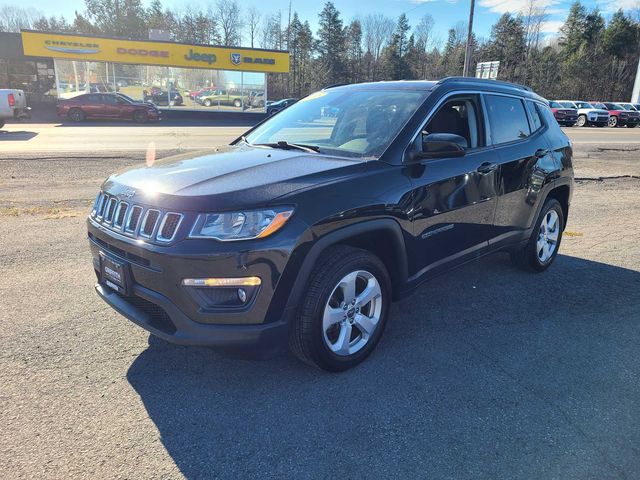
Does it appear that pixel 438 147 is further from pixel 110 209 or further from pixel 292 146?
pixel 110 209

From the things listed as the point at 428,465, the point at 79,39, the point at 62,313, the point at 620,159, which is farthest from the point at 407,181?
the point at 79,39

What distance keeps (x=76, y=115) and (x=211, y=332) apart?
2610cm

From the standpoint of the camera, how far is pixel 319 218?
278cm

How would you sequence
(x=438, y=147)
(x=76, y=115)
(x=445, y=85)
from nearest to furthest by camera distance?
(x=438, y=147)
(x=445, y=85)
(x=76, y=115)

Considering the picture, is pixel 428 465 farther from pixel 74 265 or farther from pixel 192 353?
pixel 74 265

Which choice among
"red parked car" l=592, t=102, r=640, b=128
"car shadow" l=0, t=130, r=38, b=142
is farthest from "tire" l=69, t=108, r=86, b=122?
"red parked car" l=592, t=102, r=640, b=128

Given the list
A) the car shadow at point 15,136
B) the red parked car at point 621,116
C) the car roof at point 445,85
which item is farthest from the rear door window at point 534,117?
the red parked car at point 621,116

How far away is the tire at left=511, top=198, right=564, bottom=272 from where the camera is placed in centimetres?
499

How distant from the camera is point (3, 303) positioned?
403 cm

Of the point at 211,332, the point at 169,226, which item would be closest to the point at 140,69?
the point at 169,226

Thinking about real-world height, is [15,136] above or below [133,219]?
below

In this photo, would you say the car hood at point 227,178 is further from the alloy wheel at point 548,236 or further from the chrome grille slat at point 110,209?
the alloy wheel at point 548,236

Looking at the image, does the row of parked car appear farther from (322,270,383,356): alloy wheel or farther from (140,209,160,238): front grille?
(140,209,160,238): front grille

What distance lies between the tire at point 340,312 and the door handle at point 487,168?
1.33m
